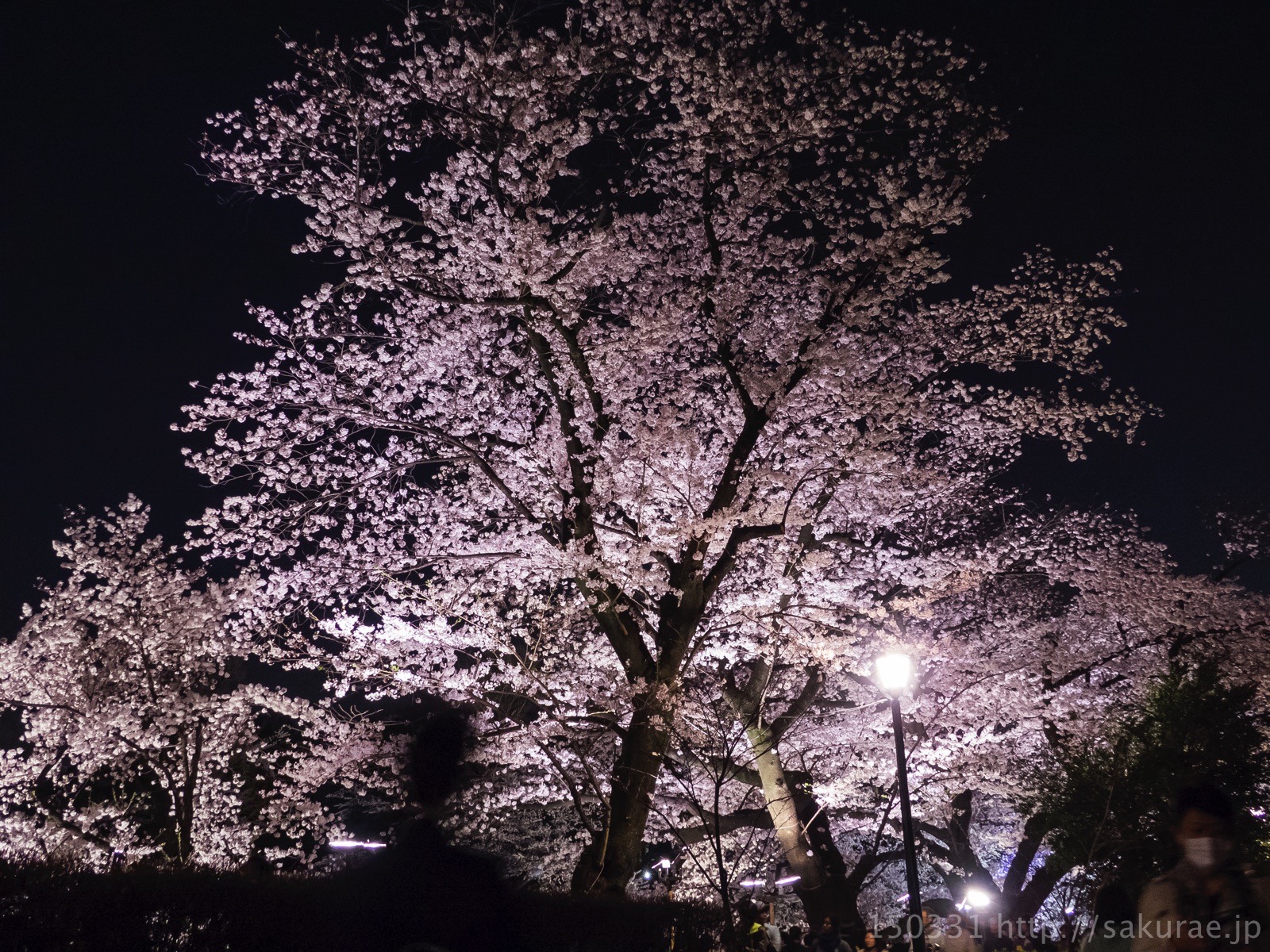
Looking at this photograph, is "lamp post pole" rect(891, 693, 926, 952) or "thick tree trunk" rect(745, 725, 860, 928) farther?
"thick tree trunk" rect(745, 725, 860, 928)

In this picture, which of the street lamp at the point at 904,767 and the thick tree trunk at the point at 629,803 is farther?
the thick tree trunk at the point at 629,803

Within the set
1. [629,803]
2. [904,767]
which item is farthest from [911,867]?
[629,803]

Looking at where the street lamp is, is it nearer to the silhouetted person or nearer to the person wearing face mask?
the silhouetted person

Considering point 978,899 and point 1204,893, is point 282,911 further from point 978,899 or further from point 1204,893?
point 978,899

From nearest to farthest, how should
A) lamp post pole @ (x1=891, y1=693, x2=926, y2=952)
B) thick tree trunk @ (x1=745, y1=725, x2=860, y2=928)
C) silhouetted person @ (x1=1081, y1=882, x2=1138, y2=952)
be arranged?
silhouetted person @ (x1=1081, y1=882, x2=1138, y2=952)
lamp post pole @ (x1=891, y1=693, x2=926, y2=952)
thick tree trunk @ (x1=745, y1=725, x2=860, y2=928)

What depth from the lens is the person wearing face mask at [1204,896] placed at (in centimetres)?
322

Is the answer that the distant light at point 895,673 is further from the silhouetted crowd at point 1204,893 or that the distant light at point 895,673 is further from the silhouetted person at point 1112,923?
the silhouetted crowd at point 1204,893

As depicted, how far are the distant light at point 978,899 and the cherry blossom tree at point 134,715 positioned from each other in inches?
544

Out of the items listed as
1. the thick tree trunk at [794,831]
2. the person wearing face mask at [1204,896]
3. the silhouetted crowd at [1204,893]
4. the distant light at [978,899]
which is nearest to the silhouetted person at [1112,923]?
the silhouetted crowd at [1204,893]

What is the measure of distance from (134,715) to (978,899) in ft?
65.2

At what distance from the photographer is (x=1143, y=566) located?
17562mm

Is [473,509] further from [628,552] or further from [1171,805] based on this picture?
[1171,805]

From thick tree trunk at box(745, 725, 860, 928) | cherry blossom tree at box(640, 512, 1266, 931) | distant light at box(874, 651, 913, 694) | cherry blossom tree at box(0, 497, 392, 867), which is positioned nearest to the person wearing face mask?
distant light at box(874, 651, 913, 694)

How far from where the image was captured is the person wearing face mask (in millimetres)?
3217
